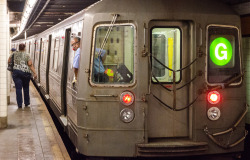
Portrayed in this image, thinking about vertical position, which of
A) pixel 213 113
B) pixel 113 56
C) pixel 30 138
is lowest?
pixel 30 138

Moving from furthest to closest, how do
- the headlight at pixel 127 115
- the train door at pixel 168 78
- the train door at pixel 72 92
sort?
the train door at pixel 72 92
the train door at pixel 168 78
the headlight at pixel 127 115

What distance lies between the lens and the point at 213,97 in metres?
6.32

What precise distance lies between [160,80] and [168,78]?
123mm

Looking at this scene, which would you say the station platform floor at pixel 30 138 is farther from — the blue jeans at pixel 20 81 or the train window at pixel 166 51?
the train window at pixel 166 51

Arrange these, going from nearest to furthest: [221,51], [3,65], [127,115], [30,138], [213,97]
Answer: [127,115] < [213,97] < [221,51] < [30,138] < [3,65]

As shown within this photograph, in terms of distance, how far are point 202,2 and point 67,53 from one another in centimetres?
340

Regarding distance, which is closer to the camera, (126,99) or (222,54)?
(126,99)

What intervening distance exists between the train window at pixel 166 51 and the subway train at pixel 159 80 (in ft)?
0.05

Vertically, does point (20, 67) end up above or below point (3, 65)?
below

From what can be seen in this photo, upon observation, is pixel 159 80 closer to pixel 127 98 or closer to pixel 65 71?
pixel 127 98

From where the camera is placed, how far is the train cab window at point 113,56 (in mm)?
6109

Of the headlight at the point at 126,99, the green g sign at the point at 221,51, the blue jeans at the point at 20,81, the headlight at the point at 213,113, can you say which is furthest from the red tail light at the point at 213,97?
the blue jeans at the point at 20,81

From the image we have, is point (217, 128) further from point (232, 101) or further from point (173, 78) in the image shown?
point (173, 78)

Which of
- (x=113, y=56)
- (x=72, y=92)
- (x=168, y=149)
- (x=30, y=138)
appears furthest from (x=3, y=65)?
(x=168, y=149)
